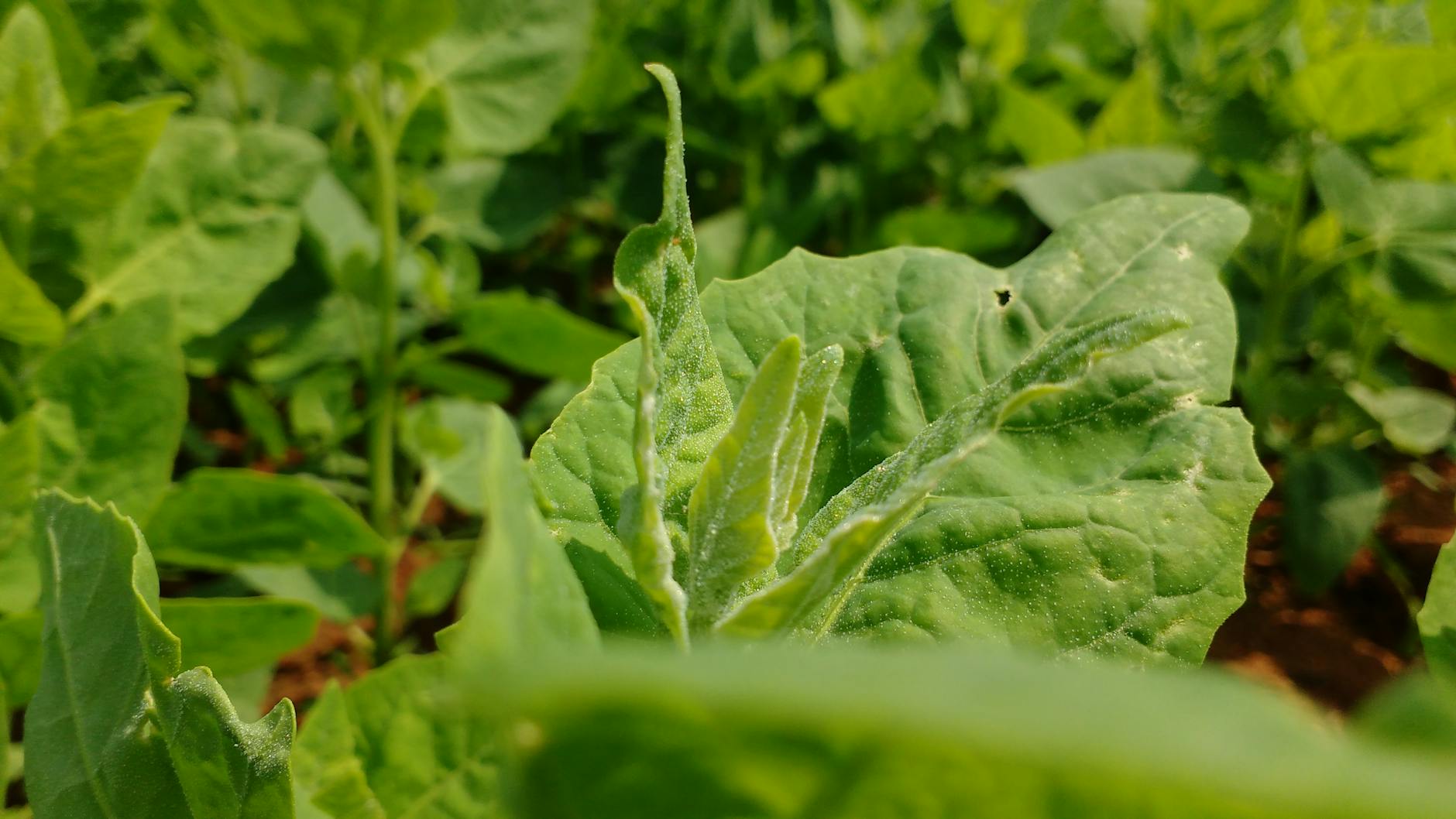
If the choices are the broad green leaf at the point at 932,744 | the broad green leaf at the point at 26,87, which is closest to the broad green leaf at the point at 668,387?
the broad green leaf at the point at 932,744

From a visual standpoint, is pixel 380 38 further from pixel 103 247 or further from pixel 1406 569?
pixel 1406 569

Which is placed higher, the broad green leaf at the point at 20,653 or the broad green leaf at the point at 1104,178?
the broad green leaf at the point at 1104,178

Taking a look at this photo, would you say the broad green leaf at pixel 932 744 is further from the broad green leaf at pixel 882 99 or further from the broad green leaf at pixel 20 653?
the broad green leaf at pixel 882 99

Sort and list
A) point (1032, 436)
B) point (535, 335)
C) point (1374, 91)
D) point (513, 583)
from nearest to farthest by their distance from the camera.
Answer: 1. point (513, 583)
2. point (1032, 436)
3. point (1374, 91)
4. point (535, 335)

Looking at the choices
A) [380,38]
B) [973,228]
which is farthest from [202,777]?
[973,228]

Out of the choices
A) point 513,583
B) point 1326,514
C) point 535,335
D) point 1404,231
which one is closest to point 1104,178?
point 1404,231

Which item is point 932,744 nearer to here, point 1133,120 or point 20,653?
point 20,653
